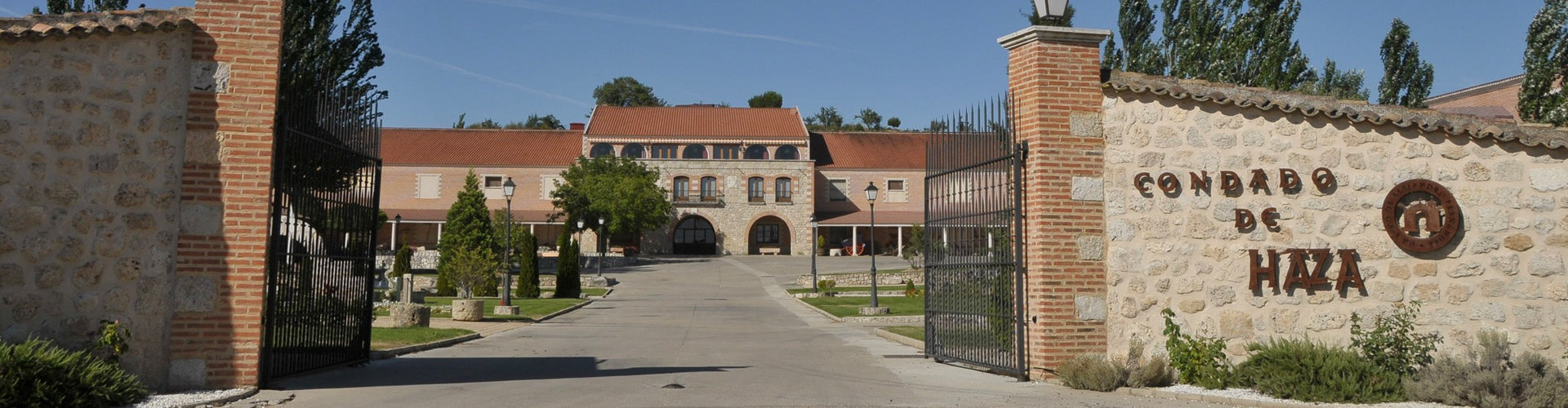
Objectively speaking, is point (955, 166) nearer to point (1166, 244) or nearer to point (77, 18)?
point (1166, 244)

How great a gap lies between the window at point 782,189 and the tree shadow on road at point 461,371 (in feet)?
175

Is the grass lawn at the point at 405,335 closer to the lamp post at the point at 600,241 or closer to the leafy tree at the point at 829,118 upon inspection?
the lamp post at the point at 600,241

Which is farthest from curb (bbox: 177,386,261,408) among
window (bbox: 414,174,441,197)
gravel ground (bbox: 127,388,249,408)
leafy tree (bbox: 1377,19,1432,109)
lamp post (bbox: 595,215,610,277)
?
window (bbox: 414,174,441,197)

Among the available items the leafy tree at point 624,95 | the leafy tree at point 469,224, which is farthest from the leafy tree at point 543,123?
the leafy tree at point 469,224

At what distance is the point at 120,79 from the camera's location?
8.76 meters

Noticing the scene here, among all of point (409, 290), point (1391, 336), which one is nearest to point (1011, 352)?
point (1391, 336)

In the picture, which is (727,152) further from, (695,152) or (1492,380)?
(1492,380)

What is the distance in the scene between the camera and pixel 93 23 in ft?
28.5

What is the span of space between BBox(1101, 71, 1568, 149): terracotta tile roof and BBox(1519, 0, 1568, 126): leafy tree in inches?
525

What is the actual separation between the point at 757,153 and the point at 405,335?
52.1 metres

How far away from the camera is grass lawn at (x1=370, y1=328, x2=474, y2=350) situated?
46.0 ft

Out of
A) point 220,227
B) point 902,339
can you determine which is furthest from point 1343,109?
point 220,227

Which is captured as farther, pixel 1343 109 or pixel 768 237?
pixel 768 237

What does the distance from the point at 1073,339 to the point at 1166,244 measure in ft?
4.05
